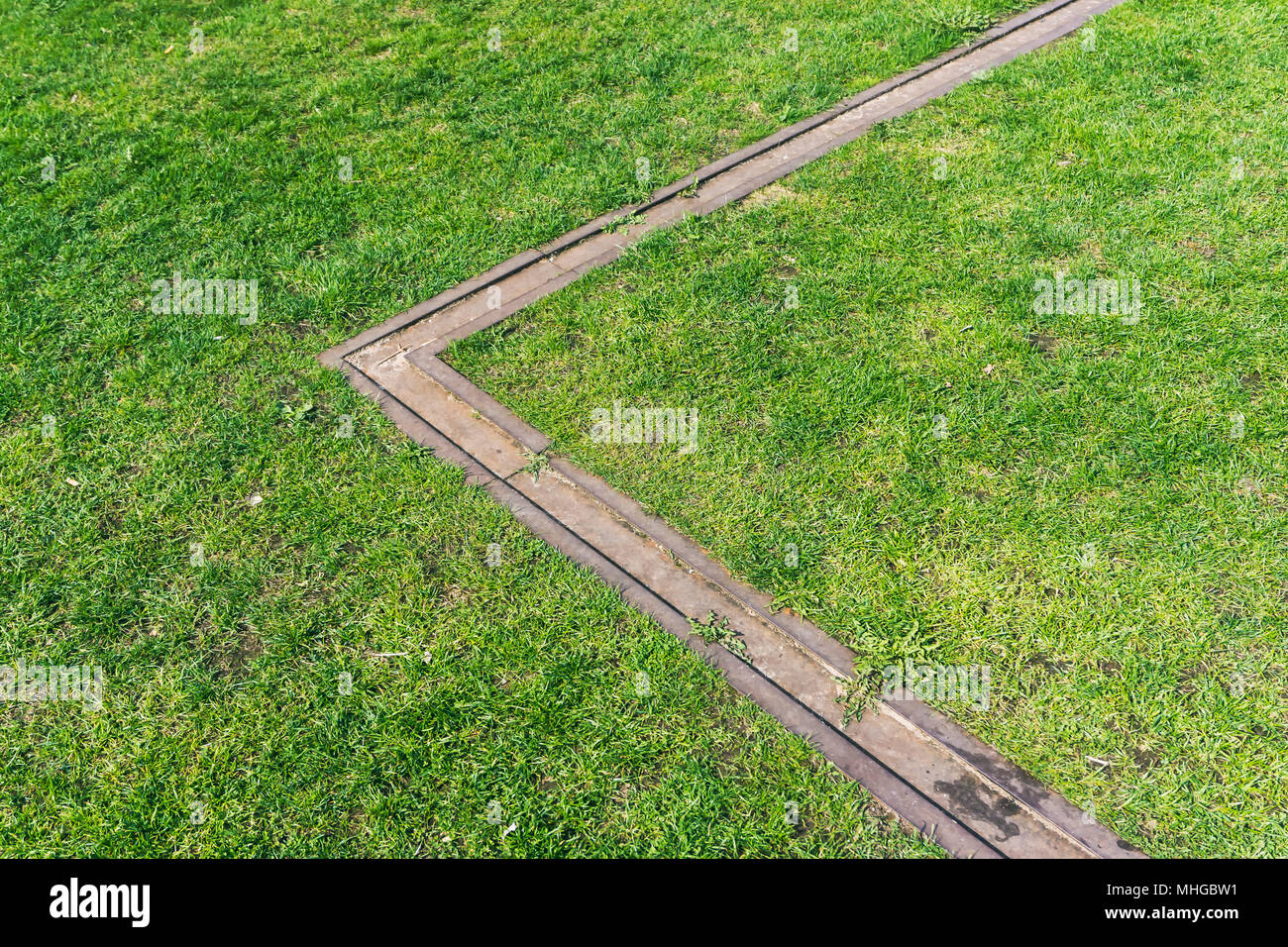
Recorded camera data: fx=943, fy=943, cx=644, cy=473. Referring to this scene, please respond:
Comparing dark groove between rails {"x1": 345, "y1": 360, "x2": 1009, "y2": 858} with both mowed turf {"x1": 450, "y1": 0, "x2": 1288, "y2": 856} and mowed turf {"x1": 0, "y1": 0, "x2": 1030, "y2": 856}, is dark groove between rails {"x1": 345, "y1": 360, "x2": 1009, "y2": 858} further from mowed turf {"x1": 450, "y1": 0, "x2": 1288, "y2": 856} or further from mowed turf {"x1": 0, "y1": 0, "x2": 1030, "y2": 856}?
mowed turf {"x1": 450, "y1": 0, "x2": 1288, "y2": 856}

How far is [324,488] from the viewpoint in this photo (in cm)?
444

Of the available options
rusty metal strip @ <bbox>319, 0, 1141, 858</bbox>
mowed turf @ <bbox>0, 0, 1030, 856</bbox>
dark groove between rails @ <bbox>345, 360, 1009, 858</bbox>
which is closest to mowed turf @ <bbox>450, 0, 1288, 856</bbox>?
rusty metal strip @ <bbox>319, 0, 1141, 858</bbox>

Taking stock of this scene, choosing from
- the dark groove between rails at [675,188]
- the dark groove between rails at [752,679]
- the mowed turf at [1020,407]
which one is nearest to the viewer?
the dark groove between rails at [752,679]

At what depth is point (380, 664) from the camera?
3738mm

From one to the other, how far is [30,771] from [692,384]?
3.26 m

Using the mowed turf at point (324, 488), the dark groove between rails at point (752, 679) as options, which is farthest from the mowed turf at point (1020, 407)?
the mowed turf at point (324, 488)

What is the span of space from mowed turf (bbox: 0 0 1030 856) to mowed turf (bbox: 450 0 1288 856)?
28.4 inches

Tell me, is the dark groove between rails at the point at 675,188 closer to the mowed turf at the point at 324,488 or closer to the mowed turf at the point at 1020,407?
the mowed turf at the point at 324,488

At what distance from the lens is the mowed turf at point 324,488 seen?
10.9 feet

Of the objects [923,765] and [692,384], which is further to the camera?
[692,384]

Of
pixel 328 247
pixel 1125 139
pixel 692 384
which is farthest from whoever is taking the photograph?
pixel 1125 139

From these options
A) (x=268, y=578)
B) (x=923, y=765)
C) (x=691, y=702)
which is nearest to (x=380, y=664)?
(x=268, y=578)

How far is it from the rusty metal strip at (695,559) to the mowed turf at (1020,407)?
12 cm
